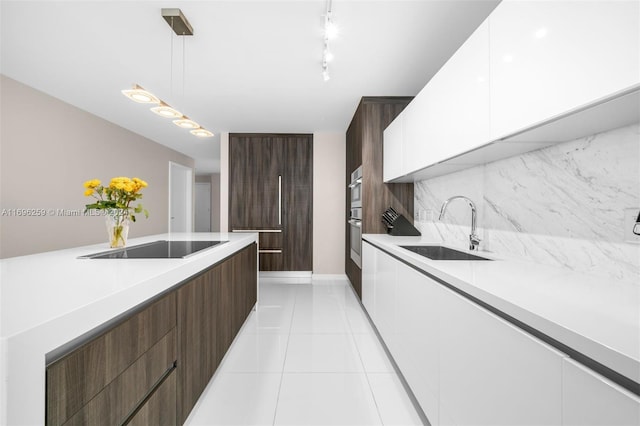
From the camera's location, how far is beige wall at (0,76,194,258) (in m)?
3.08

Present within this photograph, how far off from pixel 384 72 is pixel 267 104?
1581 millimetres

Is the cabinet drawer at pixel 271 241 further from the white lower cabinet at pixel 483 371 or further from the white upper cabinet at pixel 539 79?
the white upper cabinet at pixel 539 79

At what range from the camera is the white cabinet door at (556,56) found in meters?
0.75

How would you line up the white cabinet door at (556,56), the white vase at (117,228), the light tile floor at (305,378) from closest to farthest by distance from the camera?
the white cabinet door at (556,56) < the light tile floor at (305,378) < the white vase at (117,228)

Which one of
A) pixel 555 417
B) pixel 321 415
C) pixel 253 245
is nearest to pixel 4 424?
pixel 555 417

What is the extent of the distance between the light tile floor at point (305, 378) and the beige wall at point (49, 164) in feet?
9.41

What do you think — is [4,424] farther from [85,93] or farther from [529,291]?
[85,93]

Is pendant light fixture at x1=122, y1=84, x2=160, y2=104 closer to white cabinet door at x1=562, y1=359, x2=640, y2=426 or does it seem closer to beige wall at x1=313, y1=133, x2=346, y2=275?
white cabinet door at x1=562, y1=359, x2=640, y2=426

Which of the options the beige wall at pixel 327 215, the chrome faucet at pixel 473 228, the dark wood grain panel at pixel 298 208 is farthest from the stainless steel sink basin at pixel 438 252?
the dark wood grain panel at pixel 298 208

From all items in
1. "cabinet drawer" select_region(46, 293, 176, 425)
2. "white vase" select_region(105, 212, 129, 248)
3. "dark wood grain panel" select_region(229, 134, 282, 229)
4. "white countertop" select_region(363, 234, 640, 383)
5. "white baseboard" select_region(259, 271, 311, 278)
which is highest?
"dark wood grain panel" select_region(229, 134, 282, 229)

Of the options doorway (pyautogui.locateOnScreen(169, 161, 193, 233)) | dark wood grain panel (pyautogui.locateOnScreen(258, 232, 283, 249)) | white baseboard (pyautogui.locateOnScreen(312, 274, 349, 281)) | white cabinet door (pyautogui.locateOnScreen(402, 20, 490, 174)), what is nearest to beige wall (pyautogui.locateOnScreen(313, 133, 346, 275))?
white baseboard (pyautogui.locateOnScreen(312, 274, 349, 281))

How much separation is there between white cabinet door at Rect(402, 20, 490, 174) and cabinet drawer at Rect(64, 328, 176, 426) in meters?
1.70

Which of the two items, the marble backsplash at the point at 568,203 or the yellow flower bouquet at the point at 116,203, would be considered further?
the yellow flower bouquet at the point at 116,203

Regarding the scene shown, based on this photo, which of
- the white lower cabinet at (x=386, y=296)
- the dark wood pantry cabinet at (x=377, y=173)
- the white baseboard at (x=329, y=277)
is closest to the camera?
the white lower cabinet at (x=386, y=296)
